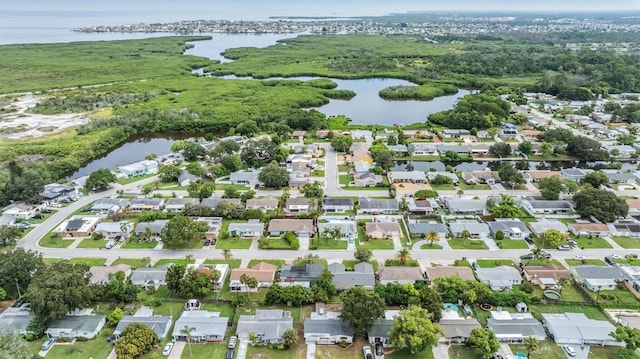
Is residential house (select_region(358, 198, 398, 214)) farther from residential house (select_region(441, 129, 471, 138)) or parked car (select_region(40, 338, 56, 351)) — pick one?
residential house (select_region(441, 129, 471, 138))

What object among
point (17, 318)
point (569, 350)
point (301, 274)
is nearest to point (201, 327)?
point (301, 274)

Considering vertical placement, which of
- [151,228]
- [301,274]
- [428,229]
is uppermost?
[151,228]

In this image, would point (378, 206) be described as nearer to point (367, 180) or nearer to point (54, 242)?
point (367, 180)

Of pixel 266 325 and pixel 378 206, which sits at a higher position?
pixel 378 206

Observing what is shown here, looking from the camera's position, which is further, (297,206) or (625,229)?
(297,206)

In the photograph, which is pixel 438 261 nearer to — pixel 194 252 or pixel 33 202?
pixel 194 252

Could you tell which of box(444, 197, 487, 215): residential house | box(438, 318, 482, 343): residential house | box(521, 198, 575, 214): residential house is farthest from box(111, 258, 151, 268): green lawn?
box(521, 198, 575, 214): residential house
